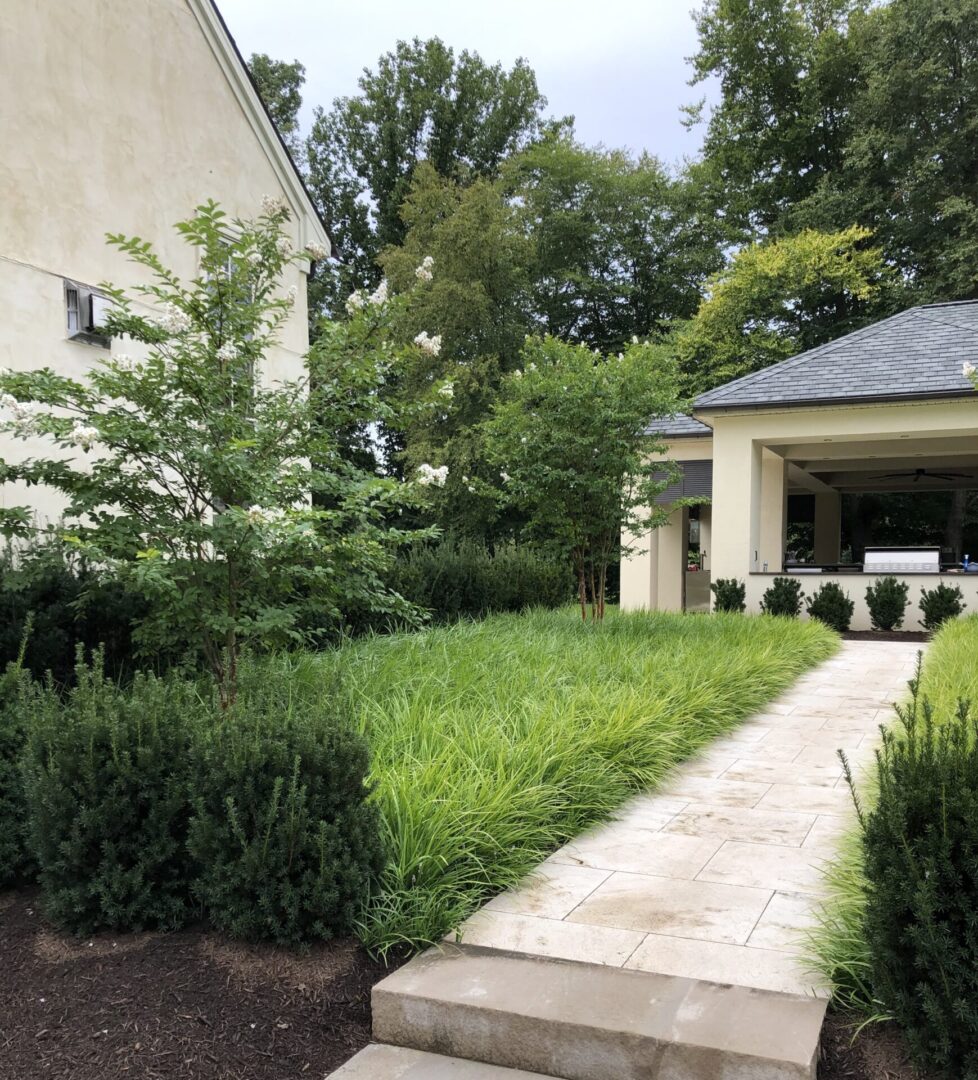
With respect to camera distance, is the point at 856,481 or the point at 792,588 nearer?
the point at 792,588

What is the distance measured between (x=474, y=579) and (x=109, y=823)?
7.39 metres

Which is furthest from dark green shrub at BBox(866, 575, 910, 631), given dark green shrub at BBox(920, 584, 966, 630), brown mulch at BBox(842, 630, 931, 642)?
dark green shrub at BBox(920, 584, 966, 630)

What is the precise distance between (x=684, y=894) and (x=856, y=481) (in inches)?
663

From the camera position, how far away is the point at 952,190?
21.8 m

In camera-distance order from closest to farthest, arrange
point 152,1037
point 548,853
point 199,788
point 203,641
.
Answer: point 152,1037 → point 199,788 → point 548,853 → point 203,641

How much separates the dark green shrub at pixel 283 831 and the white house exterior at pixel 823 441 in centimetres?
967

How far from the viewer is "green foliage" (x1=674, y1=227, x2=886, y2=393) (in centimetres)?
2112

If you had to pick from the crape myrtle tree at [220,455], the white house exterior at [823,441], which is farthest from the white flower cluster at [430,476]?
the white house exterior at [823,441]

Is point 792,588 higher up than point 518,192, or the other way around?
point 518,192

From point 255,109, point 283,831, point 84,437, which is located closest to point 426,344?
point 84,437

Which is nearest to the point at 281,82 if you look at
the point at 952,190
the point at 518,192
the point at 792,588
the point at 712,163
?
the point at 518,192

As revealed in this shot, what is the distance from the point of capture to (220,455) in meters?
3.98

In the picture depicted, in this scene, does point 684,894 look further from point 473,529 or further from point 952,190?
point 952,190

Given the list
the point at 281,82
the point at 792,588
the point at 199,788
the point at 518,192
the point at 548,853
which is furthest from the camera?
the point at 281,82
